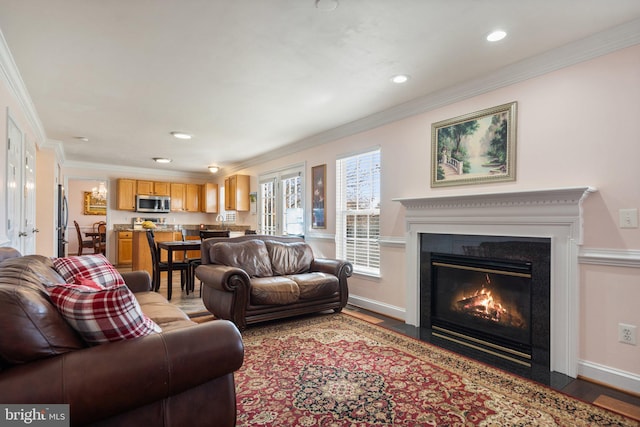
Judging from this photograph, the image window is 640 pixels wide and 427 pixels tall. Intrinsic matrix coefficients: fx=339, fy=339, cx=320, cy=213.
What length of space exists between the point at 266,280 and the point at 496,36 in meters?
2.94

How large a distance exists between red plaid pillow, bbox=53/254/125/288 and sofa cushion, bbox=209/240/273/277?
1.41 meters

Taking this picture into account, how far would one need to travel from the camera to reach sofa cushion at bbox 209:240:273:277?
3859mm

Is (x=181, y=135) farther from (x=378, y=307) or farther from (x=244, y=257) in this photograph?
(x=378, y=307)

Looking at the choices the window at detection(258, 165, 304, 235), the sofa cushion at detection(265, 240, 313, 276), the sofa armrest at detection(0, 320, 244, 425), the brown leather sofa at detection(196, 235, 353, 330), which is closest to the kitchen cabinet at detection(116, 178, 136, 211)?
the window at detection(258, 165, 304, 235)

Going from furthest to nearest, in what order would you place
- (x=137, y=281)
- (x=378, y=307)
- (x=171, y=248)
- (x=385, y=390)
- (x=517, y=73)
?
1. (x=171, y=248)
2. (x=378, y=307)
3. (x=137, y=281)
4. (x=517, y=73)
5. (x=385, y=390)

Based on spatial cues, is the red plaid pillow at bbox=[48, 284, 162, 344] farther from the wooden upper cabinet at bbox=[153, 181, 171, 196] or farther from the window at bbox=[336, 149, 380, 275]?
the wooden upper cabinet at bbox=[153, 181, 171, 196]

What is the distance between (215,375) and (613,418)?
218cm

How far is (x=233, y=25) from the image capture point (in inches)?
87.1

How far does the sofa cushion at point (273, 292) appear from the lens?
338 centimetres

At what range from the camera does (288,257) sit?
426cm

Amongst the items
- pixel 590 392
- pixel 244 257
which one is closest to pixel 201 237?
pixel 244 257

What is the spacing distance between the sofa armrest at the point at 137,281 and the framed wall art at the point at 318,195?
8.34 ft

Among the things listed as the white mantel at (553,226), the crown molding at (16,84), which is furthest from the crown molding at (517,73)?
the crown molding at (16,84)

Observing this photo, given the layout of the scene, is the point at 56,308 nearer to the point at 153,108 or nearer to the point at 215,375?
the point at 215,375
